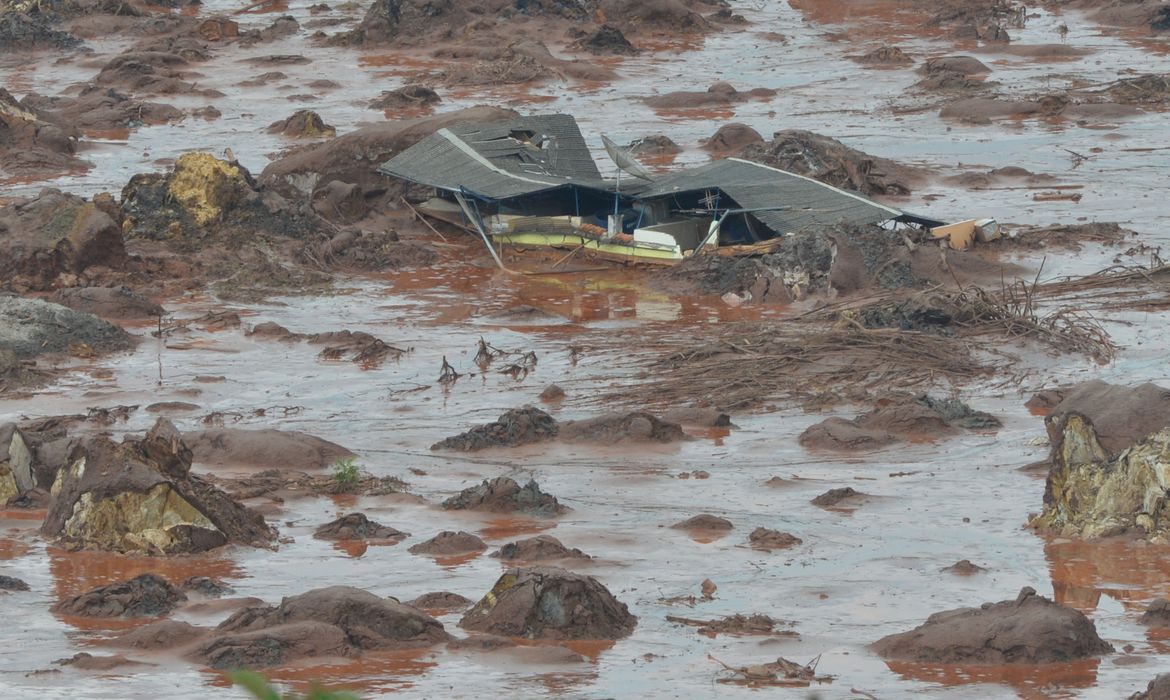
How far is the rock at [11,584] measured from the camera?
9.66 m

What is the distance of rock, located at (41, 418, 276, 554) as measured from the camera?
10.5 m

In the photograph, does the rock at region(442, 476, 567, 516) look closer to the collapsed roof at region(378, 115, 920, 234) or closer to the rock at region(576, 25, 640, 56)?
the collapsed roof at region(378, 115, 920, 234)

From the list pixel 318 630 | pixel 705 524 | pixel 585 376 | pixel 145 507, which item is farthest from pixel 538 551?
pixel 585 376

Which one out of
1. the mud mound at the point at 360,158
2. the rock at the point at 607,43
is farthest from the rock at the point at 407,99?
the mud mound at the point at 360,158

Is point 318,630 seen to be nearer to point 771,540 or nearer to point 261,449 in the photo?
point 771,540

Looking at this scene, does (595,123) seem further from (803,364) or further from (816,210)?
(803,364)

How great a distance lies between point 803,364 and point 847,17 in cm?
2331

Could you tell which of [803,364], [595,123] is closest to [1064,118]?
[595,123]

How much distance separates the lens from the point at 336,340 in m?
16.8

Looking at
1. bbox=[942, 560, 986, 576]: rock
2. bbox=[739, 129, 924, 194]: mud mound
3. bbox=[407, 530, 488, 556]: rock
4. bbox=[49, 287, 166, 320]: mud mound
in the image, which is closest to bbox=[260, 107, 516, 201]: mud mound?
bbox=[739, 129, 924, 194]: mud mound

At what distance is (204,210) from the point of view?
20812mm

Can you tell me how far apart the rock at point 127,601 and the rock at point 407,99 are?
20536 millimetres

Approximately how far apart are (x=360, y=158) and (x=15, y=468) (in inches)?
449

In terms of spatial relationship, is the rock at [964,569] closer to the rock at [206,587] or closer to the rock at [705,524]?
the rock at [705,524]
